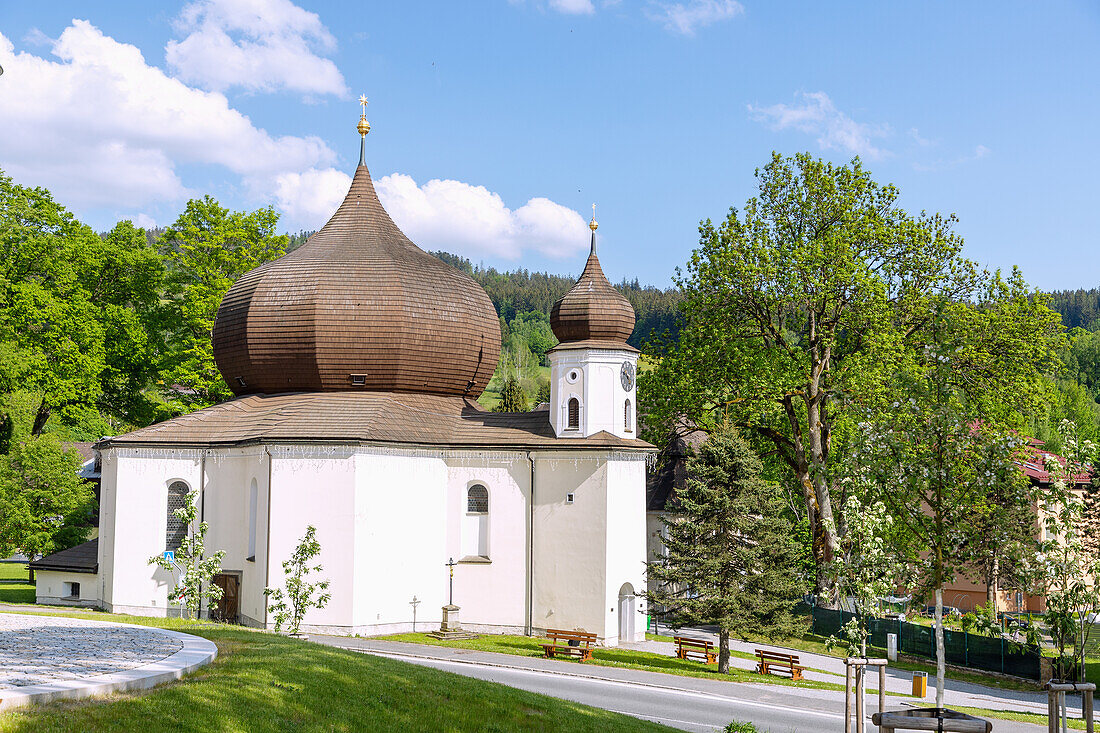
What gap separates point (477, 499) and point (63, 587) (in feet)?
48.8

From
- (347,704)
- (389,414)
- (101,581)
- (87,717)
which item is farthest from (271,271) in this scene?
(87,717)

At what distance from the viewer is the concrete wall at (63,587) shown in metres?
35.1

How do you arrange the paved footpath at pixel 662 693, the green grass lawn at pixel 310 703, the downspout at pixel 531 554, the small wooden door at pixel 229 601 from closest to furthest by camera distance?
the green grass lawn at pixel 310 703
the paved footpath at pixel 662 693
the small wooden door at pixel 229 601
the downspout at pixel 531 554

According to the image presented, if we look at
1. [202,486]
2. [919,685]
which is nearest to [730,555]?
Answer: [919,685]

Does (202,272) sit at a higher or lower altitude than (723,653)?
higher

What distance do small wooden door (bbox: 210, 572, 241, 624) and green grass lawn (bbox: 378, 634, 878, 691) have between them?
4815 millimetres

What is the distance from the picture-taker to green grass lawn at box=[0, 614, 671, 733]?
11.1m

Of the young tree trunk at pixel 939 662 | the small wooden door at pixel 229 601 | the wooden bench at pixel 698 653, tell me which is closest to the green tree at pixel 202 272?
the small wooden door at pixel 229 601

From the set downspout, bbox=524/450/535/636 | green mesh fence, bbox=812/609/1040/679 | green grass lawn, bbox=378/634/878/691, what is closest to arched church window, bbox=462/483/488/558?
downspout, bbox=524/450/535/636

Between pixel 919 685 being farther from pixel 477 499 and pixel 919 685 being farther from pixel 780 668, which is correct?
pixel 477 499

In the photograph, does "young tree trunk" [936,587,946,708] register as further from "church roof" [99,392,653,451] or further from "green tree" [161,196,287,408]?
"green tree" [161,196,287,408]

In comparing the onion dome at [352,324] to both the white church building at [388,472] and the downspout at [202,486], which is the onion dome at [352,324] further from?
the downspout at [202,486]

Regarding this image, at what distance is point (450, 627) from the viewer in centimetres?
3106

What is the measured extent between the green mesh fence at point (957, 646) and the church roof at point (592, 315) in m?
11.8
